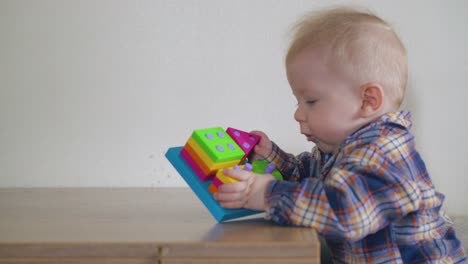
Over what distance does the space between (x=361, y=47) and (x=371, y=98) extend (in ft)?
0.28

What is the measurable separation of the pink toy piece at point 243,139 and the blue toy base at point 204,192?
104 mm

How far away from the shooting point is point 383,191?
28.4 inches

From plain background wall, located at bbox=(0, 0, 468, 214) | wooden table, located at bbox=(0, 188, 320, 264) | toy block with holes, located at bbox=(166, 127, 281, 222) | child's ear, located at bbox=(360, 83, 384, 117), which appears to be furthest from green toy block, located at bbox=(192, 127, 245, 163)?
plain background wall, located at bbox=(0, 0, 468, 214)

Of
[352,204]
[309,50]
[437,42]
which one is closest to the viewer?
[352,204]

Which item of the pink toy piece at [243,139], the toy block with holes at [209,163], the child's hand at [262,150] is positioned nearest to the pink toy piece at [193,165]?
the toy block with holes at [209,163]

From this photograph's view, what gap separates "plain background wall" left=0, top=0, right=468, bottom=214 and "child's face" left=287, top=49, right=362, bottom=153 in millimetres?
432

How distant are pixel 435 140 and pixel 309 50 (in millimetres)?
595

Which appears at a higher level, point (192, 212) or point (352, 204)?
point (192, 212)

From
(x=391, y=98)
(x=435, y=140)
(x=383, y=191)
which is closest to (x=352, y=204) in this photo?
(x=383, y=191)

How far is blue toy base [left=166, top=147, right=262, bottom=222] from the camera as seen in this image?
30.5 inches

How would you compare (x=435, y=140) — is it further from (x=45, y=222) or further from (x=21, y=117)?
(x=21, y=117)

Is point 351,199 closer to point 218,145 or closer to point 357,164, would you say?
point 357,164

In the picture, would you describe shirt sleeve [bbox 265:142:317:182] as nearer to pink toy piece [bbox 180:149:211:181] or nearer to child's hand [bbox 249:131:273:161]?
child's hand [bbox 249:131:273:161]

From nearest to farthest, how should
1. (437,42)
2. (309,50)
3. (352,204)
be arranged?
(352,204) < (309,50) < (437,42)
